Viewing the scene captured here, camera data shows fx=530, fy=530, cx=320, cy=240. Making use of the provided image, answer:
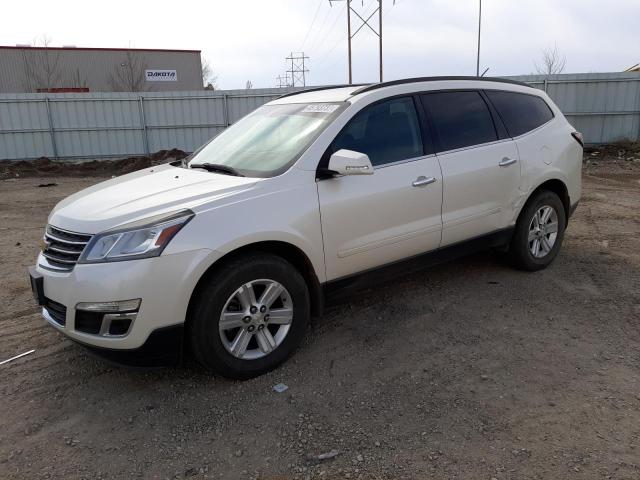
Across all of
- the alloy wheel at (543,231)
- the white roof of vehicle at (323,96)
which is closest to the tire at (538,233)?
the alloy wheel at (543,231)

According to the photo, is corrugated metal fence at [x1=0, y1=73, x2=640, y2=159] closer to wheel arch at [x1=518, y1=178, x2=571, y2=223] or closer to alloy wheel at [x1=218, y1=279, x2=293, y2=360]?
wheel arch at [x1=518, y1=178, x2=571, y2=223]

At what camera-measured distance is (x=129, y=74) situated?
36062mm

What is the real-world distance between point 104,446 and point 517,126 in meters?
4.19

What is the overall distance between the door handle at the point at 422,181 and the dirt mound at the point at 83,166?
12.9m

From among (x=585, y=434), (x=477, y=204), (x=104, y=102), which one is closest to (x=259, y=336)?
(x=585, y=434)

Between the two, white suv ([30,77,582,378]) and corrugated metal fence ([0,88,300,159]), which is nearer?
white suv ([30,77,582,378])

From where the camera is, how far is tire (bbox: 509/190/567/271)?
4.93 m

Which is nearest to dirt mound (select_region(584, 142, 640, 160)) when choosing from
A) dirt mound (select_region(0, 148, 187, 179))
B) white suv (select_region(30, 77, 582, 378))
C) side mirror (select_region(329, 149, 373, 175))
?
white suv (select_region(30, 77, 582, 378))

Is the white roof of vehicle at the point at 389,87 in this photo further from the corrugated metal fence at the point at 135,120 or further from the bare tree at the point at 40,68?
the bare tree at the point at 40,68

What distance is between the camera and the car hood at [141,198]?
10.1 ft

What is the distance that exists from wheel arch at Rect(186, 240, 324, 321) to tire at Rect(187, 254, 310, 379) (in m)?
0.03

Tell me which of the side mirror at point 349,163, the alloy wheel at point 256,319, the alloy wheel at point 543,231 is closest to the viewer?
the alloy wheel at point 256,319

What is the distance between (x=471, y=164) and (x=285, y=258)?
1.84m

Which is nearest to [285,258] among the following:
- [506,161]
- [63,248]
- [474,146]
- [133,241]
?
[133,241]
